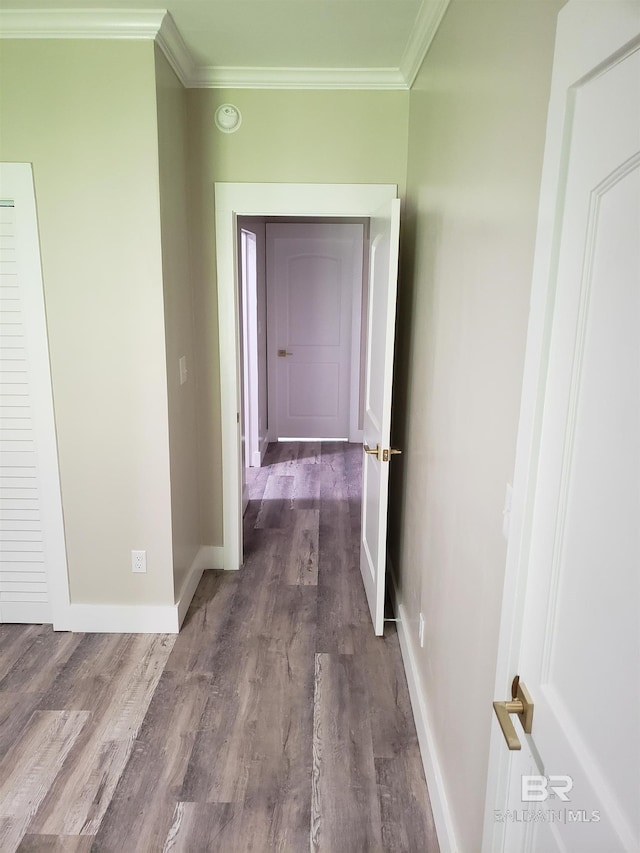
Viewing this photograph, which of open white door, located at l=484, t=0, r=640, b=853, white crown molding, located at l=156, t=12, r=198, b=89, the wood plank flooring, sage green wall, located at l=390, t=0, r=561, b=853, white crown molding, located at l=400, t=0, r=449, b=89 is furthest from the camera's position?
white crown molding, located at l=156, t=12, r=198, b=89

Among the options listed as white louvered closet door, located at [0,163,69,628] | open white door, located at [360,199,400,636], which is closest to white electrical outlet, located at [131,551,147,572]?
white louvered closet door, located at [0,163,69,628]

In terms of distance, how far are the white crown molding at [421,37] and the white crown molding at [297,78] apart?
0.10 metres

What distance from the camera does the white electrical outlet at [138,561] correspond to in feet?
8.49

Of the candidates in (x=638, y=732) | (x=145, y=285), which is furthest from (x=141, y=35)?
(x=638, y=732)

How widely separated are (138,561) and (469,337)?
1882 millimetres

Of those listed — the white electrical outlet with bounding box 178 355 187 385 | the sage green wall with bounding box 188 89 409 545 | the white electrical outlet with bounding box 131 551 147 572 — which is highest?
the sage green wall with bounding box 188 89 409 545

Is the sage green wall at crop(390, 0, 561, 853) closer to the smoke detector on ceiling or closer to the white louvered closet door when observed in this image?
the smoke detector on ceiling

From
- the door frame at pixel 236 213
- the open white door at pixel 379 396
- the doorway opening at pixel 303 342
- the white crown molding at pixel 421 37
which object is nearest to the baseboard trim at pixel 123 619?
the door frame at pixel 236 213

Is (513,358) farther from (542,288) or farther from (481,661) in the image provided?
(481,661)

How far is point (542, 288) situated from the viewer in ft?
2.97

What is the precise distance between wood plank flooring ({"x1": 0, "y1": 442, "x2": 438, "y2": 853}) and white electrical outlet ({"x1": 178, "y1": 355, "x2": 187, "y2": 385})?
1.16 meters

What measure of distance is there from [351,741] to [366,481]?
1.34 m

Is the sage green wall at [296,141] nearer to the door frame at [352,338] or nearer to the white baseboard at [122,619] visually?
the white baseboard at [122,619]

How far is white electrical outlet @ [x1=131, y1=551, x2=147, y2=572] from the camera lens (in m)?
2.59
